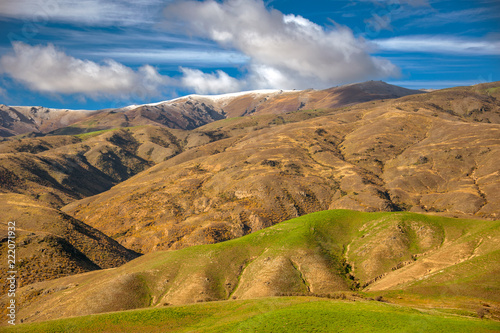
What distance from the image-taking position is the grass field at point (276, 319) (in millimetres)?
37531

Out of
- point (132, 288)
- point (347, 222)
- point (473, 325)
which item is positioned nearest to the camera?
point (473, 325)

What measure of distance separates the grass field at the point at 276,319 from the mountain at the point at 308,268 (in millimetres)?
11053

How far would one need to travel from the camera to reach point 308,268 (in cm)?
7150

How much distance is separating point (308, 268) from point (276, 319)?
3115 cm

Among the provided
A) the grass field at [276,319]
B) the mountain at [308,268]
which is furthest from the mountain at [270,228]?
the grass field at [276,319]

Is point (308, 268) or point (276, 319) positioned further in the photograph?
point (308, 268)

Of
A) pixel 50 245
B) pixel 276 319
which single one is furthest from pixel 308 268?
pixel 50 245

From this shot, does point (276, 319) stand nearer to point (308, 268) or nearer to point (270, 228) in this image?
point (308, 268)

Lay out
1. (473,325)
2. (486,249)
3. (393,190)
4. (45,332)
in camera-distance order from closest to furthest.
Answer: (473,325) → (45,332) → (486,249) → (393,190)

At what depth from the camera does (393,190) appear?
166750 millimetres

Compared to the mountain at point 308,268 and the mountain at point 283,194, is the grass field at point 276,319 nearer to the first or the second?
the mountain at point 308,268

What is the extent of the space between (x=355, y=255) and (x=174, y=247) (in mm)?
75123

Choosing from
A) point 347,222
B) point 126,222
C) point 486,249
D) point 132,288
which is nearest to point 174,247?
point 126,222

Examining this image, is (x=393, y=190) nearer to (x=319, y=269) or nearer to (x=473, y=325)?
(x=319, y=269)
